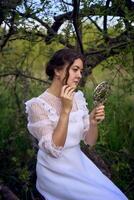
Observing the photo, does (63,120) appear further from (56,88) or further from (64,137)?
(56,88)

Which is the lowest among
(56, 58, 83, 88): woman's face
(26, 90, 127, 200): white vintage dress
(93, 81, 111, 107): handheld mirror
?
(26, 90, 127, 200): white vintage dress

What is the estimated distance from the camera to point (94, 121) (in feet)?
13.6

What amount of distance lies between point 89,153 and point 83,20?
3.77 ft

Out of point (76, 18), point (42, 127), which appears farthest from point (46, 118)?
point (76, 18)

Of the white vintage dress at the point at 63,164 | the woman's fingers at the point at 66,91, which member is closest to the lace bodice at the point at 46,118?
the white vintage dress at the point at 63,164

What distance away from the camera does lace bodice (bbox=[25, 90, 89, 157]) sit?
386 cm

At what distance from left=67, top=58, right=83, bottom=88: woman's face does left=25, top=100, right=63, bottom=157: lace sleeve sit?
251 mm

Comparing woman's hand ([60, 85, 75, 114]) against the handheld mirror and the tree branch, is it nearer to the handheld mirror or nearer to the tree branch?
the handheld mirror

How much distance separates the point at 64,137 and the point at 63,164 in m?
0.30

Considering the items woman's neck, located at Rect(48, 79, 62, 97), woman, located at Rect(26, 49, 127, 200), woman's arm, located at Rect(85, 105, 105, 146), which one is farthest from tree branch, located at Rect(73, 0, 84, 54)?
woman's arm, located at Rect(85, 105, 105, 146)

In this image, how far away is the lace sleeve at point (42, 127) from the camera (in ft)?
Result: 12.6

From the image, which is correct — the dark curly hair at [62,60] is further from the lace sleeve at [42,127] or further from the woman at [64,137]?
the lace sleeve at [42,127]

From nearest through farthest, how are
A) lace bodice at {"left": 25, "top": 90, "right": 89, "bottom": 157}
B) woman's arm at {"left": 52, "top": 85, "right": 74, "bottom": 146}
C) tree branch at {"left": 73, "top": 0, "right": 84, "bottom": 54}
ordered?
1. woman's arm at {"left": 52, "top": 85, "right": 74, "bottom": 146}
2. lace bodice at {"left": 25, "top": 90, "right": 89, "bottom": 157}
3. tree branch at {"left": 73, "top": 0, "right": 84, "bottom": 54}

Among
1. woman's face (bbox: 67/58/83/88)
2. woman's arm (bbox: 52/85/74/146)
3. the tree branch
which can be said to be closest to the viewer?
→ woman's arm (bbox: 52/85/74/146)
